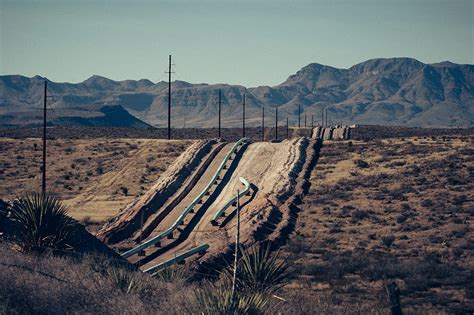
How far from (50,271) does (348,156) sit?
4415cm

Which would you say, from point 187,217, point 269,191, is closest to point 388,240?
point 187,217

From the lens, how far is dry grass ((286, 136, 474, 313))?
24297 millimetres

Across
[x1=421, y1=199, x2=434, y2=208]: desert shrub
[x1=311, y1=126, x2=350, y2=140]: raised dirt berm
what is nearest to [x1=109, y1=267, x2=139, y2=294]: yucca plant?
[x1=421, y1=199, x2=434, y2=208]: desert shrub

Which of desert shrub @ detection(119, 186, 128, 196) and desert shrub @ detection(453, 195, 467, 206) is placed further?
desert shrub @ detection(119, 186, 128, 196)

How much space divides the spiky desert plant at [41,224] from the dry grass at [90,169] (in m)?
21.0

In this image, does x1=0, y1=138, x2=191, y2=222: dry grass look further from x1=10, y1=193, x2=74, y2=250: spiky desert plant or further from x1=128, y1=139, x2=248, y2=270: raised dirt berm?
x1=10, y1=193, x2=74, y2=250: spiky desert plant

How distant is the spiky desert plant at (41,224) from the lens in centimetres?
2111

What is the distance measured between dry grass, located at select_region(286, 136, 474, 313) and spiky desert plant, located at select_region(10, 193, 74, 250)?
8.53 m

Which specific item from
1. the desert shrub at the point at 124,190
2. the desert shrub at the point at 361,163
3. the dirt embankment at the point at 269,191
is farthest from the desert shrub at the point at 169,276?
the desert shrub at the point at 361,163

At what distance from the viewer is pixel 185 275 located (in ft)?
76.8

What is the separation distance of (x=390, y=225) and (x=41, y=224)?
21696mm

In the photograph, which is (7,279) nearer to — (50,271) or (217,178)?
(50,271)

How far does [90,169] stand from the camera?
61469mm

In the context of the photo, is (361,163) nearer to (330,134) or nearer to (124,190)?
(124,190)
